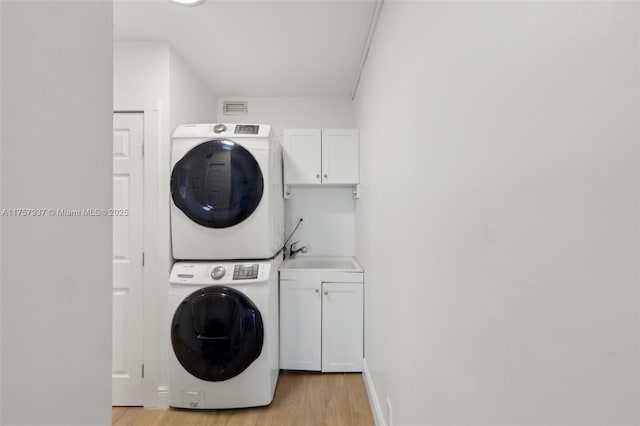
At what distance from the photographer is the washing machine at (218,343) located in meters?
1.99

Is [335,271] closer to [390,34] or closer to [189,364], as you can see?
[189,364]

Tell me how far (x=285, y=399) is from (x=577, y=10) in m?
2.48

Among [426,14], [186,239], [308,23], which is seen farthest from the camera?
[186,239]

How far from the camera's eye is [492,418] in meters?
0.62

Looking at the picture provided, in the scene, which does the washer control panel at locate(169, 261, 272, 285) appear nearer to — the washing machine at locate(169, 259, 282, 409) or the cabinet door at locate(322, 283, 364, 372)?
the washing machine at locate(169, 259, 282, 409)

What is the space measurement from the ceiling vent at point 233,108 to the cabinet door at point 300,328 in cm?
193

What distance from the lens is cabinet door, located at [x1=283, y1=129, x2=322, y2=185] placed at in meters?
2.81

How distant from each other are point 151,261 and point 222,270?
0.54 m

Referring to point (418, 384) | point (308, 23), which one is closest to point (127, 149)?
point (308, 23)

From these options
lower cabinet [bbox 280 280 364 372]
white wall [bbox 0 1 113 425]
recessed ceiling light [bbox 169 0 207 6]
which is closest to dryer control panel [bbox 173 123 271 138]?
recessed ceiling light [bbox 169 0 207 6]

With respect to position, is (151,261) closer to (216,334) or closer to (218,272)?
(218,272)

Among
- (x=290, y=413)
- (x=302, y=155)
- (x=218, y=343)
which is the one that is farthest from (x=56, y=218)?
(x=302, y=155)

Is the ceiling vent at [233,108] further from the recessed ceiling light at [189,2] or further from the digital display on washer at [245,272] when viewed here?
the digital display on washer at [245,272]

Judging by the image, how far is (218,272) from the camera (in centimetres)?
208
